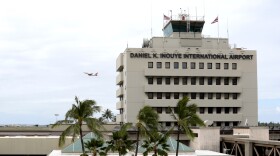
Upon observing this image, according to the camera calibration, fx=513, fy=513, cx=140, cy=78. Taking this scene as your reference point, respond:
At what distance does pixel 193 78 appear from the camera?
4616 inches

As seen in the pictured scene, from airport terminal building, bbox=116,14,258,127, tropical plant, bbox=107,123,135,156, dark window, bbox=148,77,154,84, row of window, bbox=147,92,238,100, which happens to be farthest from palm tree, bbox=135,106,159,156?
row of window, bbox=147,92,238,100

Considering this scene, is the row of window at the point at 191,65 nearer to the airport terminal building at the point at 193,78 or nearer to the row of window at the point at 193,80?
the airport terminal building at the point at 193,78

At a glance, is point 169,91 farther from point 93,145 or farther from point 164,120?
point 93,145

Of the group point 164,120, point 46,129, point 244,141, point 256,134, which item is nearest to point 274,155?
point 244,141

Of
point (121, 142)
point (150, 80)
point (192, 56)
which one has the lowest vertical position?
point (121, 142)

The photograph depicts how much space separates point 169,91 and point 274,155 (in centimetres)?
5694

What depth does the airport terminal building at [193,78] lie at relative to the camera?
11500 centimetres

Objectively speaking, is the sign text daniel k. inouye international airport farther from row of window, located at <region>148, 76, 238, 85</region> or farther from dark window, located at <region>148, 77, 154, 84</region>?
dark window, located at <region>148, 77, 154, 84</region>

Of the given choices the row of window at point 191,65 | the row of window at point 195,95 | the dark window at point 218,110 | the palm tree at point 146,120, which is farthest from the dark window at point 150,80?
the palm tree at point 146,120

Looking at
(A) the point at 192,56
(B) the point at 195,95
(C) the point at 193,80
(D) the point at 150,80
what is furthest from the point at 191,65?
(D) the point at 150,80

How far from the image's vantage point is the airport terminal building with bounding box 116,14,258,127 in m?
→ 115

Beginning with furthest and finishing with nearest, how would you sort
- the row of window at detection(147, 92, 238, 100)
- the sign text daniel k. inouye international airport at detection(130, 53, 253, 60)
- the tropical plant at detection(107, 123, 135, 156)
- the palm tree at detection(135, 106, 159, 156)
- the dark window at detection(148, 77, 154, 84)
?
the row of window at detection(147, 92, 238, 100), the dark window at detection(148, 77, 154, 84), the sign text daniel k. inouye international airport at detection(130, 53, 253, 60), the tropical plant at detection(107, 123, 135, 156), the palm tree at detection(135, 106, 159, 156)

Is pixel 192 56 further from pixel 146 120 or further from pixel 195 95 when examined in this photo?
pixel 146 120

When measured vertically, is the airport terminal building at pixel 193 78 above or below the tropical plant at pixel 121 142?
above
